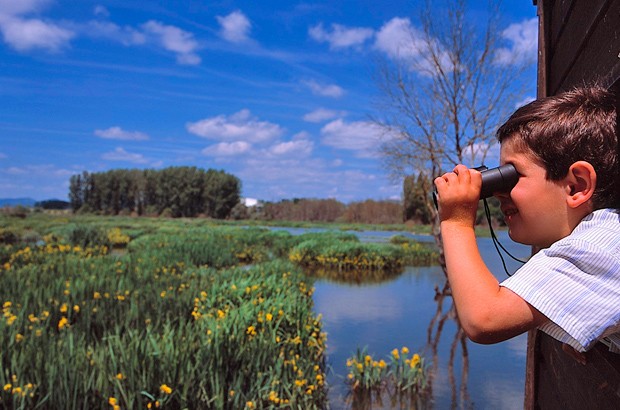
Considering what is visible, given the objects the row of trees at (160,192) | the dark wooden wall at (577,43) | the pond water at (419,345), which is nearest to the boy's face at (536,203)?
the dark wooden wall at (577,43)

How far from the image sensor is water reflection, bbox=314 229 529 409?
197 inches

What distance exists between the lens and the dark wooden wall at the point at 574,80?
1.10m

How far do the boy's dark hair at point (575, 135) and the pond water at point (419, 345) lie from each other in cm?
403

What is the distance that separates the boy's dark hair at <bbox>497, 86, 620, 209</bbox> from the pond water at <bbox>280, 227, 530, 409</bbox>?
13.2ft

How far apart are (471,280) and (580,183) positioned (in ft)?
0.83

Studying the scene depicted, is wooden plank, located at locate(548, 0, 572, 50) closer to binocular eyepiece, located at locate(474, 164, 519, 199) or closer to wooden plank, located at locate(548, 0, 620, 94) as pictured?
wooden plank, located at locate(548, 0, 620, 94)

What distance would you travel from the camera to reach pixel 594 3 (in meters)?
1.27

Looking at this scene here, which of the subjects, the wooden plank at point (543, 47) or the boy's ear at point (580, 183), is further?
the wooden plank at point (543, 47)

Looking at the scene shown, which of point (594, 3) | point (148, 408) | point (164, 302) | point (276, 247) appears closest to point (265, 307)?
point (164, 302)

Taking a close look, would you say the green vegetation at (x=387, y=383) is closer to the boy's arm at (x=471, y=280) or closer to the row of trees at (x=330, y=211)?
the boy's arm at (x=471, y=280)

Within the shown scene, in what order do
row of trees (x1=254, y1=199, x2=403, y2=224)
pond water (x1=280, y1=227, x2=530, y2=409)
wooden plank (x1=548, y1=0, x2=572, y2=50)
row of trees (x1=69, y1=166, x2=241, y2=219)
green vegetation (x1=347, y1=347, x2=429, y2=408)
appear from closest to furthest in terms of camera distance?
wooden plank (x1=548, y1=0, x2=572, y2=50) < green vegetation (x1=347, y1=347, x2=429, y2=408) < pond water (x1=280, y1=227, x2=530, y2=409) < row of trees (x1=254, y1=199, x2=403, y2=224) < row of trees (x1=69, y1=166, x2=241, y2=219)

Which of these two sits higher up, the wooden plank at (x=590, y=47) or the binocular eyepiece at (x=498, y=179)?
the wooden plank at (x=590, y=47)

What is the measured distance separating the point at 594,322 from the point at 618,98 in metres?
0.37

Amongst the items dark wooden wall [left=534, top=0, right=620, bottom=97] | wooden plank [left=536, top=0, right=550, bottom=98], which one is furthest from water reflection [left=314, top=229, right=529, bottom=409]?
dark wooden wall [left=534, top=0, right=620, bottom=97]
